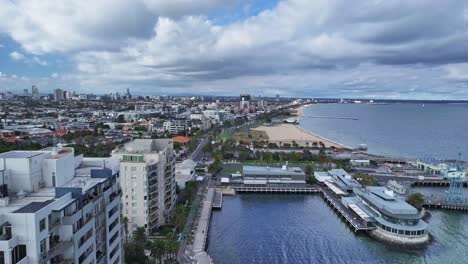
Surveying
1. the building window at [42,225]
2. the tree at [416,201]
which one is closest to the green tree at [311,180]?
the tree at [416,201]

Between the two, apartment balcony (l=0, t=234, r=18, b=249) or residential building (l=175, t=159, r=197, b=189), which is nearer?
apartment balcony (l=0, t=234, r=18, b=249)

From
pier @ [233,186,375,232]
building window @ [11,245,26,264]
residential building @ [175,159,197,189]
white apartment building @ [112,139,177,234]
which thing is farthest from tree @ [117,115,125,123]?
building window @ [11,245,26,264]

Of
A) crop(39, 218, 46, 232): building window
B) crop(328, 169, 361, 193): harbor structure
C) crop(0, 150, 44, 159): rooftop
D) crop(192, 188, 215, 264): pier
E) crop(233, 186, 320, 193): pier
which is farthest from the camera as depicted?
crop(233, 186, 320, 193): pier

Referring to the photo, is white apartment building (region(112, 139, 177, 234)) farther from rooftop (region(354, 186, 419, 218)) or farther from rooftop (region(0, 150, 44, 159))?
rooftop (region(354, 186, 419, 218))

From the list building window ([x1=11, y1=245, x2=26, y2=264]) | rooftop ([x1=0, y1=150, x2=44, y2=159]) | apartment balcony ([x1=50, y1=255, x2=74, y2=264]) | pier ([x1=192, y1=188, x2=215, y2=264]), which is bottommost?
pier ([x1=192, y1=188, x2=215, y2=264])

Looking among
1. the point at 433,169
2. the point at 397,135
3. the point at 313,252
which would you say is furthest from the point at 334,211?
the point at 397,135

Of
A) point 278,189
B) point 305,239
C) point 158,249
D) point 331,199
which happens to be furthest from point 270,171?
point 158,249

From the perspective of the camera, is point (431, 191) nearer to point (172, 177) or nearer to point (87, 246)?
point (172, 177)
